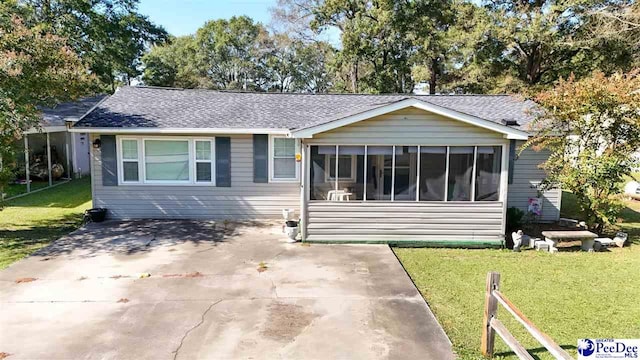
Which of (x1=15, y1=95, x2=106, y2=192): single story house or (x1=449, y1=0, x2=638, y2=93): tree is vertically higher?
(x1=449, y1=0, x2=638, y2=93): tree

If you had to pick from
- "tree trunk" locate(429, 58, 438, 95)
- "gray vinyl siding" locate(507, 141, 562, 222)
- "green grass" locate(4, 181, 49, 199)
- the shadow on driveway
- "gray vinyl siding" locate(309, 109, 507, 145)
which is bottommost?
the shadow on driveway

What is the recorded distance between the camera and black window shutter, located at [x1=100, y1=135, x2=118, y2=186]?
438 inches

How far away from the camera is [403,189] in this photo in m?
9.54

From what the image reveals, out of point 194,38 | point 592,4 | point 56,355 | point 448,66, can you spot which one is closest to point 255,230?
point 56,355

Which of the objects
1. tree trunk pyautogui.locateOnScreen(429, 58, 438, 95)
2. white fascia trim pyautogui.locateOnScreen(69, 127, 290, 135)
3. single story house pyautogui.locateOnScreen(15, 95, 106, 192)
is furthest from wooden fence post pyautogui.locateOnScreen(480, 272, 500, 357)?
tree trunk pyautogui.locateOnScreen(429, 58, 438, 95)

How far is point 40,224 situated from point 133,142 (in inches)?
119

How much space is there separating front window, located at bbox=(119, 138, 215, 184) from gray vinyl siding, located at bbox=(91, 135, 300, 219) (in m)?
0.22

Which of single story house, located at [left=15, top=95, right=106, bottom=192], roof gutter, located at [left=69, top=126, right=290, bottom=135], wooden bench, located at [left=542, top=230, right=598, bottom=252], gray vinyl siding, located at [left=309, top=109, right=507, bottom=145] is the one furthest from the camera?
single story house, located at [left=15, top=95, right=106, bottom=192]

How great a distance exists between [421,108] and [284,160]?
13.5ft

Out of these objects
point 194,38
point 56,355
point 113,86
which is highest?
point 194,38

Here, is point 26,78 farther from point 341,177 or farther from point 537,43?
point 537,43

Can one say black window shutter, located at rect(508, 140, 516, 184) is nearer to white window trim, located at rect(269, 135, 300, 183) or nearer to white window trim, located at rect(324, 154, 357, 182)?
white window trim, located at rect(324, 154, 357, 182)

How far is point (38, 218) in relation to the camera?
11414 millimetres

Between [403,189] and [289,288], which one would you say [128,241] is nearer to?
[289,288]
